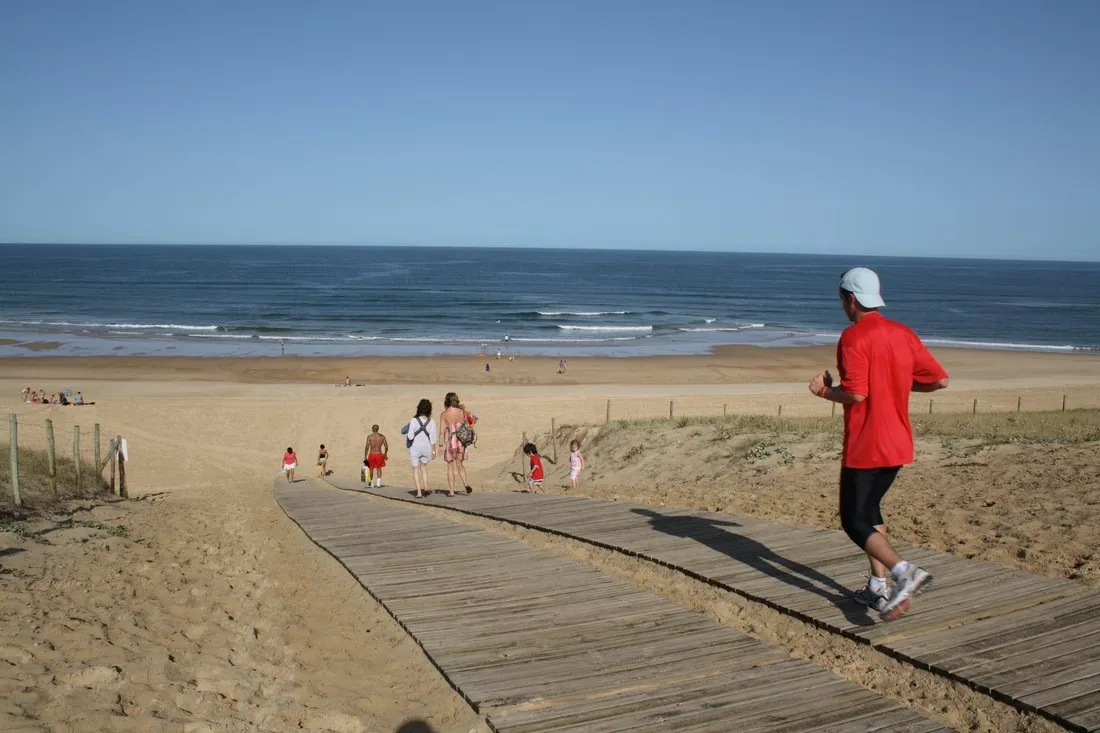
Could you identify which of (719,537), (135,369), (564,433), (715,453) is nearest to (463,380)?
(135,369)

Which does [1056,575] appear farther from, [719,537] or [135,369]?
[135,369]

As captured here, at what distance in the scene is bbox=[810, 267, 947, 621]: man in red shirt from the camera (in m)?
4.76

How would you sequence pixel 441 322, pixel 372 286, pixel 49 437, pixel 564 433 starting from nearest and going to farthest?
pixel 49 437 < pixel 564 433 < pixel 441 322 < pixel 372 286

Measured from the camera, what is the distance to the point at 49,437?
1286cm

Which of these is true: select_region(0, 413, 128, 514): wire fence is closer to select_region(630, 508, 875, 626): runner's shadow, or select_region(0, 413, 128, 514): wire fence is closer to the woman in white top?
the woman in white top

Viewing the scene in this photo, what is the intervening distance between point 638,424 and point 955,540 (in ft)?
39.2

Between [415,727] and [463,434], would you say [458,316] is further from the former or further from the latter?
[415,727]

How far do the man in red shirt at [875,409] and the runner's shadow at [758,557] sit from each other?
0.34m

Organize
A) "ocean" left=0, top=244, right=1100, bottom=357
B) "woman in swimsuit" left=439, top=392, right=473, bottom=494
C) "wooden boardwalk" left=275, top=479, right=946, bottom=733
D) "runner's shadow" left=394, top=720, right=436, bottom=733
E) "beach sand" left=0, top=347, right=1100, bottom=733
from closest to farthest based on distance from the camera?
"wooden boardwalk" left=275, top=479, right=946, bottom=733, "runner's shadow" left=394, top=720, right=436, bottom=733, "beach sand" left=0, top=347, right=1100, bottom=733, "woman in swimsuit" left=439, top=392, right=473, bottom=494, "ocean" left=0, top=244, right=1100, bottom=357

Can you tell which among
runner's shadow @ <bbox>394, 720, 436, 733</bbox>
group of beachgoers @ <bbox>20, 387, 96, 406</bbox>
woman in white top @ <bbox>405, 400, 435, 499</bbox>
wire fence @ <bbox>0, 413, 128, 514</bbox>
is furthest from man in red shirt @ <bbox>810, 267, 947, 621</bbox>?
group of beachgoers @ <bbox>20, 387, 96, 406</bbox>

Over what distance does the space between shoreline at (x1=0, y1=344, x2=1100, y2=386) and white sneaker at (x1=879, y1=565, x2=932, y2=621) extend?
3167 centimetres

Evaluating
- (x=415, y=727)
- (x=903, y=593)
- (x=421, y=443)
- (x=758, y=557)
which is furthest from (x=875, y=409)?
(x=421, y=443)

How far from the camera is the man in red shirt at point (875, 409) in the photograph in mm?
4762

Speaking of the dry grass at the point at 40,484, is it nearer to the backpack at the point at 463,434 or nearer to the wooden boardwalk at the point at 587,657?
the backpack at the point at 463,434
